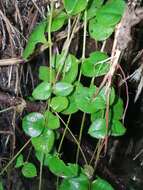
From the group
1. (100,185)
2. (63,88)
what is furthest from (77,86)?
(100,185)

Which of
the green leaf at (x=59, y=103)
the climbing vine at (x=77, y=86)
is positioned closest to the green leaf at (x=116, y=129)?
the climbing vine at (x=77, y=86)

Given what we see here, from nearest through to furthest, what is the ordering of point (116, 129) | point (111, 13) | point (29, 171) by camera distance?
point (111, 13)
point (116, 129)
point (29, 171)

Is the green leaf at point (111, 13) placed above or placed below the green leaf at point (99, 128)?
above

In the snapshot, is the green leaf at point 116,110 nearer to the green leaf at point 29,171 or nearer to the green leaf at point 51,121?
the green leaf at point 51,121

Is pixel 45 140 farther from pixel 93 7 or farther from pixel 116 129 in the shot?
pixel 93 7

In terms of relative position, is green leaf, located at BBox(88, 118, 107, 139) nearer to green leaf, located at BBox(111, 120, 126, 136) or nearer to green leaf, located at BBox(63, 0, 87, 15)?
green leaf, located at BBox(111, 120, 126, 136)

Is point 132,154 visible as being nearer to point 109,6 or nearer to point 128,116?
point 128,116
